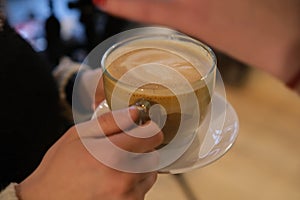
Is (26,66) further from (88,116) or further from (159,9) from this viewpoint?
(159,9)

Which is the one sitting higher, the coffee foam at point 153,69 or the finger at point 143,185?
the coffee foam at point 153,69

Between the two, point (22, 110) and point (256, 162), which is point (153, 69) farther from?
point (256, 162)

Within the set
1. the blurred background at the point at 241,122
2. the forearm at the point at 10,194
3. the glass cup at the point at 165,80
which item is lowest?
the blurred background at the point at 241,122

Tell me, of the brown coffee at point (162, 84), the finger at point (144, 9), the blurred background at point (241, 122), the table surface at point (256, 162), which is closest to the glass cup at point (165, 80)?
the brown coffee at point (162, 84)

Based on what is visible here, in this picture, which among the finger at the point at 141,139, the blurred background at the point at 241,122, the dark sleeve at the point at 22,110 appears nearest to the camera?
the finger at the point at 141,139

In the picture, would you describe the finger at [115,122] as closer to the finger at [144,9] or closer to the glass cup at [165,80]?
the glass cup at [165,80]

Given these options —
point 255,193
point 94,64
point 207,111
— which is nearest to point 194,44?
point 207,111

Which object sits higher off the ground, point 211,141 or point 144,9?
point 144,9

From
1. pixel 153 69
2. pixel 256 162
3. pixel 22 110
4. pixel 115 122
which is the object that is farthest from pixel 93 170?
pixel 256 162
